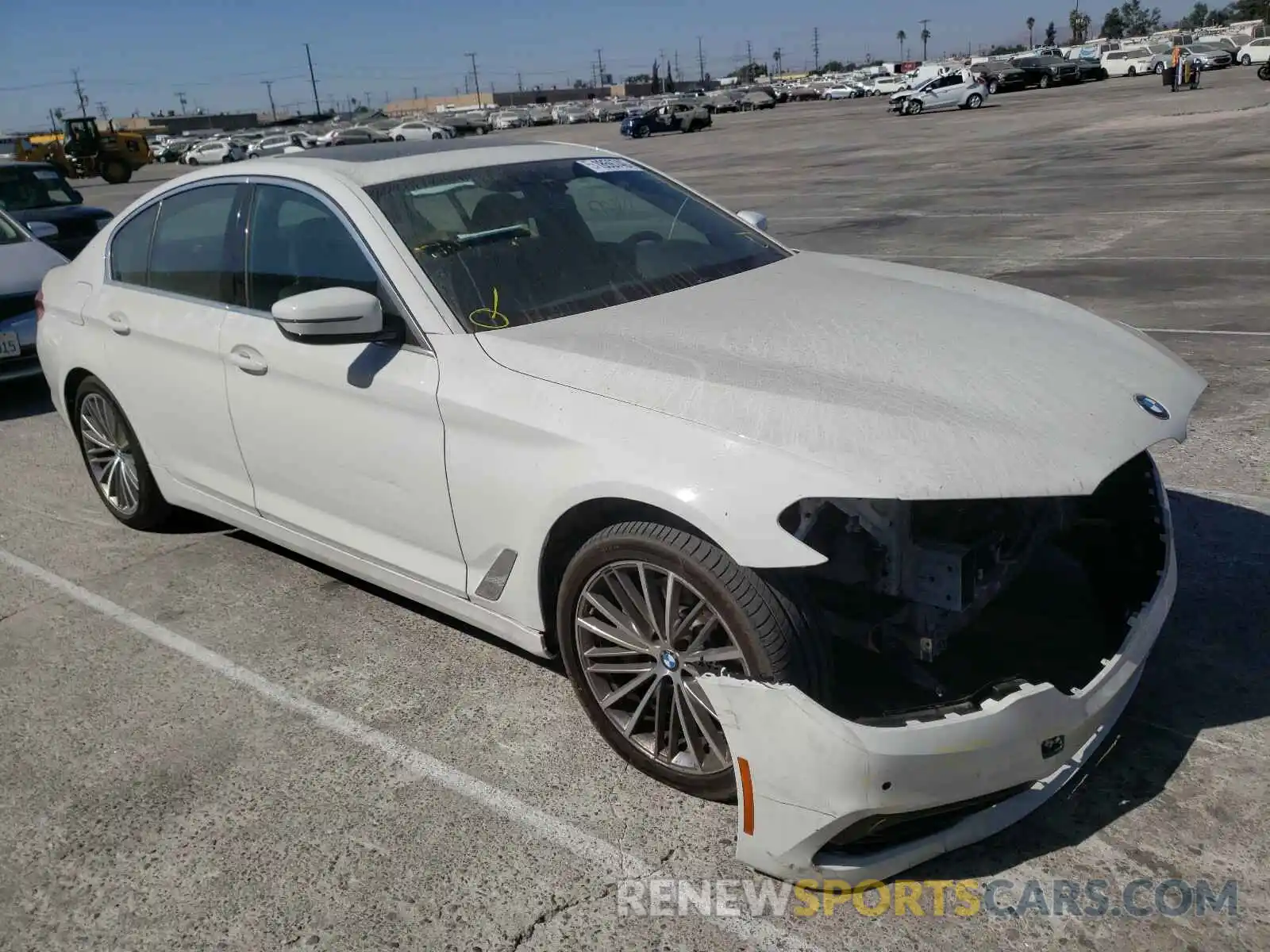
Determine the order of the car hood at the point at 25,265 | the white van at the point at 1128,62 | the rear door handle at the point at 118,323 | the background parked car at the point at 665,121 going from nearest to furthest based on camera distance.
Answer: the rear door handle at the point at 118,323, the car hood at the point at 25,265, the background parked car at the point at 665,121, the white van at the point at 1128,62

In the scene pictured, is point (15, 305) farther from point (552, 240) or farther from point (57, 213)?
point (552, 240)

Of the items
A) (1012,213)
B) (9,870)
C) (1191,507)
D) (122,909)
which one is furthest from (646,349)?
(1012,213)

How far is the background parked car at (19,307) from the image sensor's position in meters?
8.00

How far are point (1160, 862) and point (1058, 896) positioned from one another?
0.30 metres

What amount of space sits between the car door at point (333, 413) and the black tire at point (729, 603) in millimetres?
748

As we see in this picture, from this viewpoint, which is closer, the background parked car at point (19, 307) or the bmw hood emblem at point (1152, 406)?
the bmw hood emblem at point (1152, 406)

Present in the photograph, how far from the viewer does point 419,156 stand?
13.8 feet

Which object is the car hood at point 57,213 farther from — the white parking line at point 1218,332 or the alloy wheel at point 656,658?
the alloy wheel at point 656,658

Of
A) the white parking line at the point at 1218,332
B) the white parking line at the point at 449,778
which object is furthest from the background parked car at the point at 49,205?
the white parking line at the point at 1218,332

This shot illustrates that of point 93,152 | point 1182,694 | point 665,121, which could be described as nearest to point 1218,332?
point 1182,694

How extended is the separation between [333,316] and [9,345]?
579 cm

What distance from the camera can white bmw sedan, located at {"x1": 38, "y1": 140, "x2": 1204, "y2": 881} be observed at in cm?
259

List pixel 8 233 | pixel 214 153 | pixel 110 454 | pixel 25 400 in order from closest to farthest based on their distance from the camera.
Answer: pixel 110 454 → pixel 25 400 → pixel 8 233 → pixel 214 153

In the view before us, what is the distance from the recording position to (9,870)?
9.91 feet
